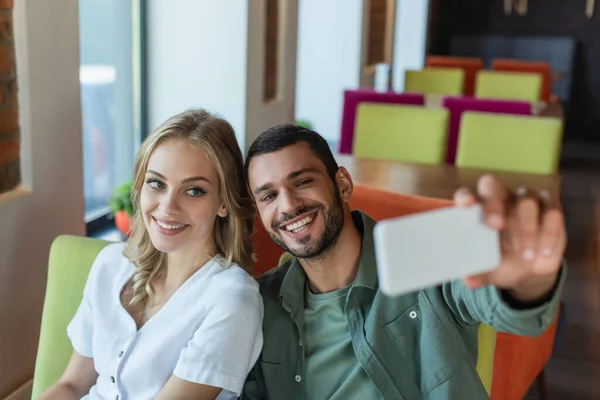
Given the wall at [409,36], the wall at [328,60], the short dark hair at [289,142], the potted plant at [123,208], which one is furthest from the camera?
the wall at [409,36]

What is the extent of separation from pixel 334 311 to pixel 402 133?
2108 mm

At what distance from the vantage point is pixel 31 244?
183 cm

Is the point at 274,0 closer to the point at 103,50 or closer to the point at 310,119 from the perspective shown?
the point at 103,50

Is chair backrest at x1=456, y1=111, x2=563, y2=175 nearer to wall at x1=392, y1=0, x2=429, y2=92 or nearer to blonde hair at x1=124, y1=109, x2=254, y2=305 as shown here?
blonde hair at x1=124, y1=109, x2=254, y2=305

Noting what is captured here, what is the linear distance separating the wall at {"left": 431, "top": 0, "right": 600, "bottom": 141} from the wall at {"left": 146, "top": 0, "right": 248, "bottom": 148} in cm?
609

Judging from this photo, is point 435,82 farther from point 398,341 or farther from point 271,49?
point 398,341

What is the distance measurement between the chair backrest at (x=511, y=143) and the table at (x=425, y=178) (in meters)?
0.15

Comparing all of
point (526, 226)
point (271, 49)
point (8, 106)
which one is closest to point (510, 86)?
point (271, 49)

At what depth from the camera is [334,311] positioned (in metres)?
1.26

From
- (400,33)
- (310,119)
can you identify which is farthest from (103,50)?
(400,33)

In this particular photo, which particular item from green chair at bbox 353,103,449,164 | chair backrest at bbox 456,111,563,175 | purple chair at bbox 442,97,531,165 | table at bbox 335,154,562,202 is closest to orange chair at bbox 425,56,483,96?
purple chair at bbox 442,97,531,165

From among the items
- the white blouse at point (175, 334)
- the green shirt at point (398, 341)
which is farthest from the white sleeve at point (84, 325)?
the green shirt at point (398, 341)

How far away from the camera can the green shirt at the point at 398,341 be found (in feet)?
3.81

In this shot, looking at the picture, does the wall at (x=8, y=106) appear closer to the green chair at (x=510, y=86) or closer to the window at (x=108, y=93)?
the window at (x=108, y=93)
